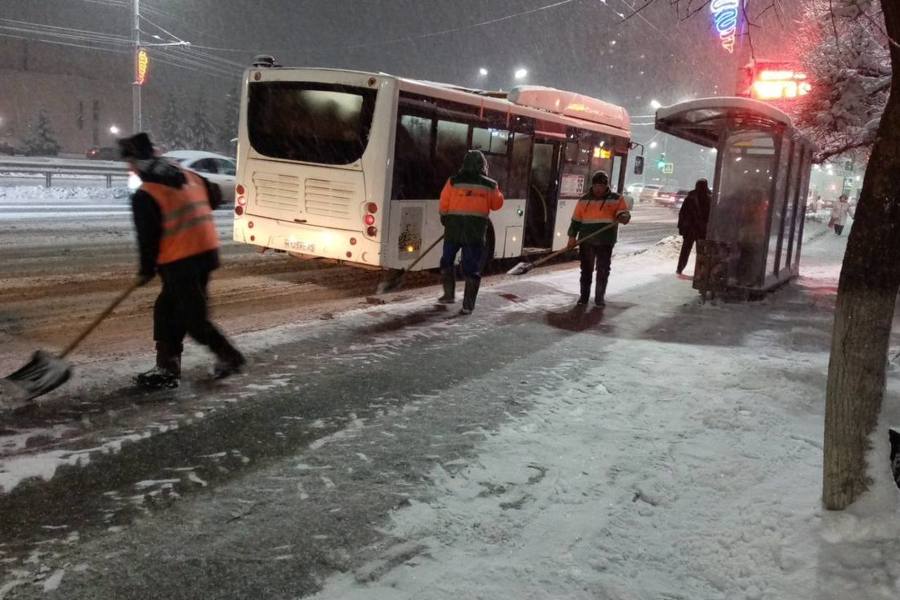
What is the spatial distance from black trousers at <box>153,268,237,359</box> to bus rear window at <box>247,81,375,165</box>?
5090 millimetres

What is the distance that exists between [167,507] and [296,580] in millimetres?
968

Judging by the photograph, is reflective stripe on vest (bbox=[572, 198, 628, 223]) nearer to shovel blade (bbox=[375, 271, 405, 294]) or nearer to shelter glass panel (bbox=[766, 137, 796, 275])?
shovel blade (bbox=[375, 271, 405, 294])

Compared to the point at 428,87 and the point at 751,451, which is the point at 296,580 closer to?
the point at 751,451

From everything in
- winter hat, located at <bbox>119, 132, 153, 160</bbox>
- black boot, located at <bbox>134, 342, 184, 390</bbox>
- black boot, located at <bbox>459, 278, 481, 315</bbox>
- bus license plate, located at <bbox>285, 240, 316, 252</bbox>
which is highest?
winter hat, located at <bbox>119, 132, 153, 160</bbox>

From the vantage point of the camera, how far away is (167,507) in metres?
3.71

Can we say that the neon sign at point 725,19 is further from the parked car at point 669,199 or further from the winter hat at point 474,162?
the parked car at point 669,199

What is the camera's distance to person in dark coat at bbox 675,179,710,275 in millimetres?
13516

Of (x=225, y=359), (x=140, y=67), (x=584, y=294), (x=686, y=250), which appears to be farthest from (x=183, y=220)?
(x=140, y=67)

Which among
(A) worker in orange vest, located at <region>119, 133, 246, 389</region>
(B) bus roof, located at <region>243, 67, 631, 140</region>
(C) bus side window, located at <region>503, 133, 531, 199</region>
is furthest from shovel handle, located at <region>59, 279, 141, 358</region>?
(C) bus side window, located at <region>503, 133, 531, 199</region>

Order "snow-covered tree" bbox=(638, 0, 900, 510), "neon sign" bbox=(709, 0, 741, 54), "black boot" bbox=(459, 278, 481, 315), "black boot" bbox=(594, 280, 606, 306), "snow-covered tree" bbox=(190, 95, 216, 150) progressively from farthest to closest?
"snow-covered tree" bbox=(190, 95, 216, 150)
"neon sign" bbox=(709, 0, 741, 54)
"black boot" bbox=(594, 280, 606, 306)
"black boot" bbox=(459, 278, 481, 315)
"snow-covered tree" bbox=(638, 0, 900, 510)

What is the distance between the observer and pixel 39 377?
4.81 metres

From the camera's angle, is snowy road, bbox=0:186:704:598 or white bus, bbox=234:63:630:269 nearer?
Result: snowy road, bbox=0:186:704:598

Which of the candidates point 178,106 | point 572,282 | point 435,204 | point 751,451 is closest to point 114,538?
point 751,451

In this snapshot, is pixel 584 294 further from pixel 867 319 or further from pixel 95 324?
pixel 95 324
